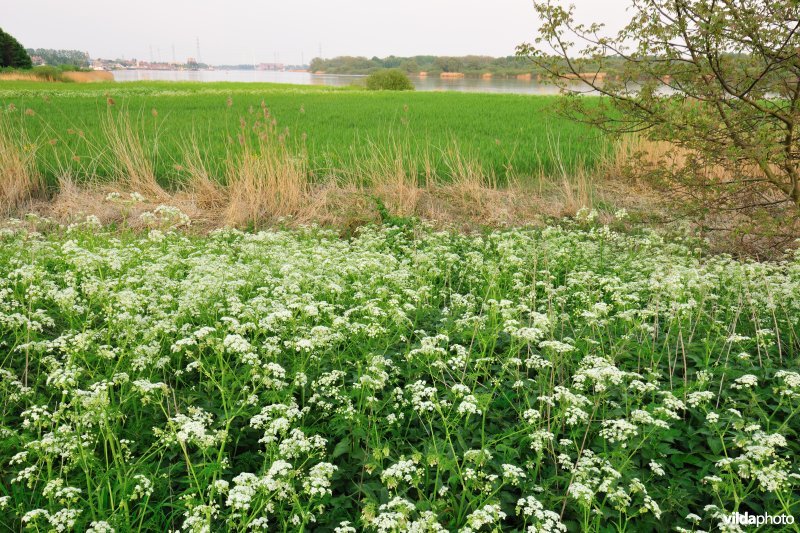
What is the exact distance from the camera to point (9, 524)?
9.03 feet

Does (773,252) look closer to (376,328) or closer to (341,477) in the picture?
(376,328)

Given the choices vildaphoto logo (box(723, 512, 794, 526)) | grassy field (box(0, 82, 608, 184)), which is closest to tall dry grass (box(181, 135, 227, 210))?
grassy field (box(0, 82, 608, 184))

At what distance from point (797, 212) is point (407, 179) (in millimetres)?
6110

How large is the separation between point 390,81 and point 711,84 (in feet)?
158

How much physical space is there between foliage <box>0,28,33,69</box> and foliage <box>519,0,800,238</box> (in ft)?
217

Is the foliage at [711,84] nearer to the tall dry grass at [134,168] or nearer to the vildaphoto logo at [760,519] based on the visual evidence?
the vildaphoto logo at [760,519]

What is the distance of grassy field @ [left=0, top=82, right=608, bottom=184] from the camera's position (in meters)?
10.7

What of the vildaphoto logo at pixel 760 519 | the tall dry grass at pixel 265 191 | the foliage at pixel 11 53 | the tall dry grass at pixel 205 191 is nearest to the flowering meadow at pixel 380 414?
the vildaphoto logo at pixel 760 519

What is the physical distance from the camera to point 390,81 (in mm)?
51406

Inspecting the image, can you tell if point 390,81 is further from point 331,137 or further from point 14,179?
point 14,179

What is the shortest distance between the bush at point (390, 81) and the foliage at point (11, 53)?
3725 cm

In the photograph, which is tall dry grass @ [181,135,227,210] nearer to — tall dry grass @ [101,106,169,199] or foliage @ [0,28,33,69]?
tall dry grass @ [101,106,169,199]

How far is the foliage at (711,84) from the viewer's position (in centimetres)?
564

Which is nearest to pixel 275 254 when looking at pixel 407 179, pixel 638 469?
pixel 638 469
